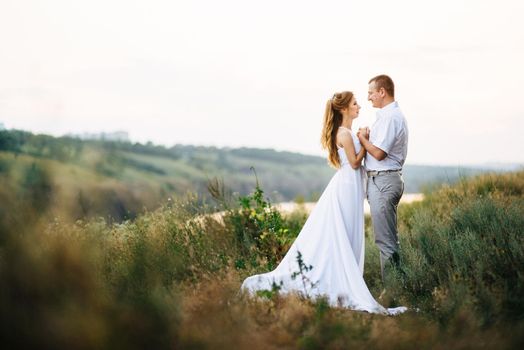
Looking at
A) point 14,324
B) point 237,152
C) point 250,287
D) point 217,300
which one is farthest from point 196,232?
point 237,152

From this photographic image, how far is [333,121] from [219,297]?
291 centimetres

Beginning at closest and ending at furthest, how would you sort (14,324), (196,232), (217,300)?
(14,324), (217,300), (196,232)

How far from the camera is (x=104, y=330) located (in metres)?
3.32

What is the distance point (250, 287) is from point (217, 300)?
148cm

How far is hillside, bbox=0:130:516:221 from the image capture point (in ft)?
11.5

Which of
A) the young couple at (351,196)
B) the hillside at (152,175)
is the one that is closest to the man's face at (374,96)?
the young couple at (351,196)

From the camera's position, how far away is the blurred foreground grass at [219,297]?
11.1ft

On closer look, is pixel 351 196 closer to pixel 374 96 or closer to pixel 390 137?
pixel 390 137

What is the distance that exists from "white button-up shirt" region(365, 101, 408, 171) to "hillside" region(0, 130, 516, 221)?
2351 mm

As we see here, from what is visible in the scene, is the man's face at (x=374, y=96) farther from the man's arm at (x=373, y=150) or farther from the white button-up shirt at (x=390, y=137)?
the man's arm at (x=373, y=150)

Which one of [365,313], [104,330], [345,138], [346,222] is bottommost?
[365,313]

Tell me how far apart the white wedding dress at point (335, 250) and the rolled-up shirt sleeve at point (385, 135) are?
222 mm

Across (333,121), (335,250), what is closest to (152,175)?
(333,121)

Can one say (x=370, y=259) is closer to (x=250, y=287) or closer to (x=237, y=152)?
(x=250, y=287)
